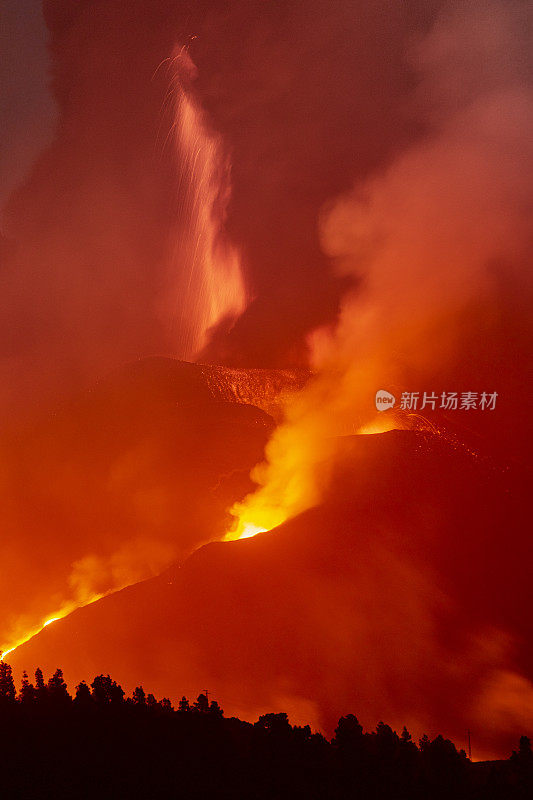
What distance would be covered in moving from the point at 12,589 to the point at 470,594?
12.9 m

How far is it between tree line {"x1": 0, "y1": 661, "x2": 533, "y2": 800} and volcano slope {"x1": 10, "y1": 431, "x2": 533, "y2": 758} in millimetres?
5555

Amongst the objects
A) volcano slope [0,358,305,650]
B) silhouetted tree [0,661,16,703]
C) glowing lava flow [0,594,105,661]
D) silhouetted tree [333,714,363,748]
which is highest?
volcano slope [0,358,305,650]

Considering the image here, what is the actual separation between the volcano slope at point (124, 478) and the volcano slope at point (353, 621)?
7.91 feet

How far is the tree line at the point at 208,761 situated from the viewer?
7430mm

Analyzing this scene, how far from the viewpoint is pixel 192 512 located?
63.7 feet

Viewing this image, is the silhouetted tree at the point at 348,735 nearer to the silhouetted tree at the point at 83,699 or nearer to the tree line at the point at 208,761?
the tree line at the point at 208,761

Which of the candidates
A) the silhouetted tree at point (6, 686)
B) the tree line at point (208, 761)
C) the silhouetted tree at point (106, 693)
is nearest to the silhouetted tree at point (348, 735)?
the tree line at point (208, 761)

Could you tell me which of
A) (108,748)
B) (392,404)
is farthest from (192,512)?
(108,748)

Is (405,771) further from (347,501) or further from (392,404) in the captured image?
(392,404)

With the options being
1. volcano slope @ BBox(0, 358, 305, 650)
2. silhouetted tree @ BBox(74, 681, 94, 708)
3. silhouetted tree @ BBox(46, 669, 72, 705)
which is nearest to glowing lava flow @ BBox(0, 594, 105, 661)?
volcano slope @ BBox(0, 358, 305, 650)

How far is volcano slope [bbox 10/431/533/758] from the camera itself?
13.9 meters

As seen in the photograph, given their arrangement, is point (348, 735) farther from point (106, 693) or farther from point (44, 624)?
point (44, 624)

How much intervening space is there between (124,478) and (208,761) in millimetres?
14119

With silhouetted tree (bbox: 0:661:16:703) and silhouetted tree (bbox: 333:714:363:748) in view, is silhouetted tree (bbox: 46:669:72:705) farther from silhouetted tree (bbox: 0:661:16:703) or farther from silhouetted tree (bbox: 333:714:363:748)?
silhouetted tree (bbox: 333:714:363:748)
